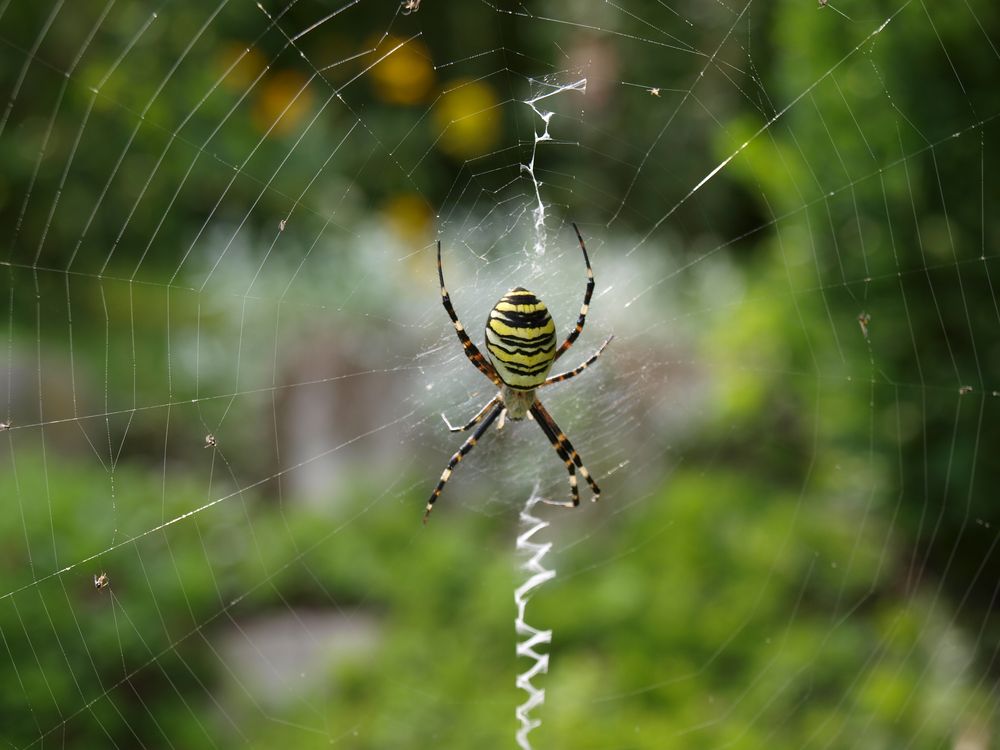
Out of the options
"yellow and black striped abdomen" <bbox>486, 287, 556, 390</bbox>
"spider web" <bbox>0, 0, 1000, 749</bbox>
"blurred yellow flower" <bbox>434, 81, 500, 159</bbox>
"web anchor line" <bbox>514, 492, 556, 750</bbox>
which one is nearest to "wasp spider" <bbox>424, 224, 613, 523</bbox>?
"yellow and black striped abdomen" <bbox>486, 287, 556, 390</bbox>

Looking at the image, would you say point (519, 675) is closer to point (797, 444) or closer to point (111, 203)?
point (797, 444)

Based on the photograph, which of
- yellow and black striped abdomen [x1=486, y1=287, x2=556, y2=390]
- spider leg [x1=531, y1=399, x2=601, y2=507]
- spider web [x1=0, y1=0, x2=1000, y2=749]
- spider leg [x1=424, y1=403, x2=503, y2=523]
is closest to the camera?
yellow and black striped abdomen [x1=486, y1=287, x2=556, y2=390]

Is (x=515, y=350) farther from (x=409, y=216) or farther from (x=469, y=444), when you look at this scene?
(x=409, y=216)

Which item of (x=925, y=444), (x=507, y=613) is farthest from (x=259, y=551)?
(x=925, y=444)

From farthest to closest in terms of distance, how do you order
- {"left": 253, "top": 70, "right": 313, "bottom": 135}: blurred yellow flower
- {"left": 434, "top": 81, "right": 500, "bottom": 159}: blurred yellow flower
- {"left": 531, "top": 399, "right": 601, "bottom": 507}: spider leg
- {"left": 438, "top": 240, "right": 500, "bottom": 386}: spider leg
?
{"left": 253, "top": 70, "right": 313, "bottom": 135}: blurred yellow flower → {"left": 434, "top": 81, "right": 500, "bottom": 159}: blurred yellow flower → {"left": 531, "top": 399, "right": 601, "bottom": 507}: spider leg → {"left": 438, "top": 240, "right": 500, "bottom": 386}: spider leg

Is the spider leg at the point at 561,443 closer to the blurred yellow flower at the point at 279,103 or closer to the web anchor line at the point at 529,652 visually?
the web anchor line at the point at 529,652

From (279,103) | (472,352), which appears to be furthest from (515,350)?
(279,103)

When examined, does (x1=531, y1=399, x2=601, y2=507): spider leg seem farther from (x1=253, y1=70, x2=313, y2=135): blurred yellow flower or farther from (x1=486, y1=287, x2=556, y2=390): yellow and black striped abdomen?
(x1=253, y1=70, x2=313, y2=135): blurred yellow flower
